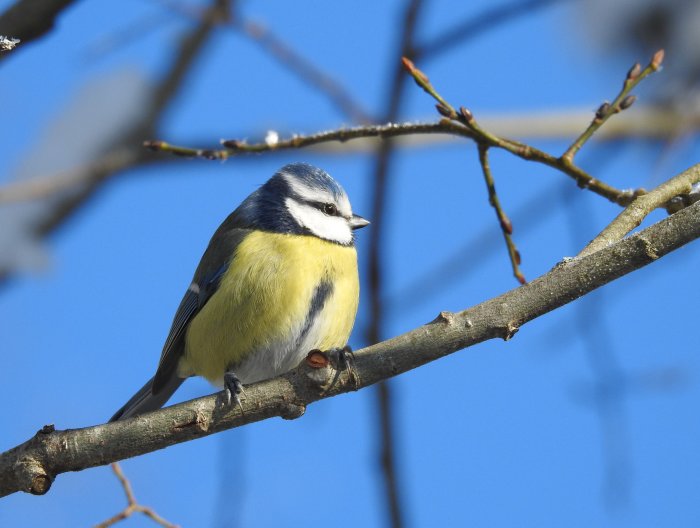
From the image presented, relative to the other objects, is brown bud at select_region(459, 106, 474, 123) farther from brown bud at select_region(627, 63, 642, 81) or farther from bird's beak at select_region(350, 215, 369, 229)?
bird's beak at select_region(350, 215, 369, 229)

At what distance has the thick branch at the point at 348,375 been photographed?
5.93 ft

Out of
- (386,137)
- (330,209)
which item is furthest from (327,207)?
(386,137)

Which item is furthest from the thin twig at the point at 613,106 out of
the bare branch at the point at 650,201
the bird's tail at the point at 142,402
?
the bird's tail at the point at 142,402

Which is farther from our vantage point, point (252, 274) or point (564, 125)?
point (564, 125)

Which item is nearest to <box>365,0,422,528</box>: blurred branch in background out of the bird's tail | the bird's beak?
the bird's beak

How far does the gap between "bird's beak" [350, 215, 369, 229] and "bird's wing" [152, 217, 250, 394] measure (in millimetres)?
363

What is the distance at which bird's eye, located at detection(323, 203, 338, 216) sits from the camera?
10.1ft

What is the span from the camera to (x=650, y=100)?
4645mm

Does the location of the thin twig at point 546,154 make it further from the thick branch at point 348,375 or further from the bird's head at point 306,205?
the bird's head at point 306,205

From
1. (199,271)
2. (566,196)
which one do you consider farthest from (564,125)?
(199,271)

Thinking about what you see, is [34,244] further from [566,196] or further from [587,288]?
[587,288]

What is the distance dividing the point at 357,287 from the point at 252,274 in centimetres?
37

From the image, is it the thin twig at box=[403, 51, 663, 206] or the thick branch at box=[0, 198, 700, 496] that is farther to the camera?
the thin twig at box=[403, 51, 663, 206]

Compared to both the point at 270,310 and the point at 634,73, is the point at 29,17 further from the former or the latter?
the point at 634,73
